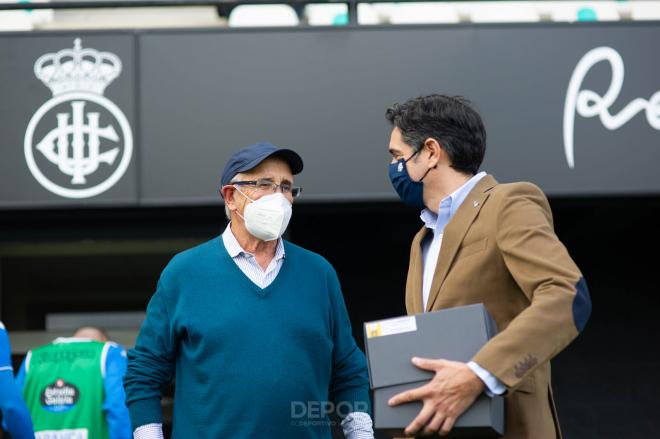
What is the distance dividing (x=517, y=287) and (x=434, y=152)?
1.73 ft

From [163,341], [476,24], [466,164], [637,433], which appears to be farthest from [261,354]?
[637,433]

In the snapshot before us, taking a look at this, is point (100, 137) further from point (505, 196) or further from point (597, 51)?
point (505, 196)

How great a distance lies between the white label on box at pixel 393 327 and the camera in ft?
8.68

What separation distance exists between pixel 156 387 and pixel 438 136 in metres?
1.26

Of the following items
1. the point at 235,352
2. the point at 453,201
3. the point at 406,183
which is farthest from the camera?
the point at 235,352

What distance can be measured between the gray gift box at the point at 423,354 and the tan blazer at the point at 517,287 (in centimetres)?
8

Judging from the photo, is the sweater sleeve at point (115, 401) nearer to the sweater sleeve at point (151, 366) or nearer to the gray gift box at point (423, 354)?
the sweater sleeve at point (151, 366)

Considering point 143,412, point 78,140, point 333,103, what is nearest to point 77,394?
point 78,140

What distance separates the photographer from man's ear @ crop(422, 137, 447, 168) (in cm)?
301

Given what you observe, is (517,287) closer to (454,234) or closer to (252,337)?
(454,234)

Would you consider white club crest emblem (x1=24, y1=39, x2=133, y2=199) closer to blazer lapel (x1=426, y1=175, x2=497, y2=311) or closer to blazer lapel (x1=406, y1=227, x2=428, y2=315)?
blazer lapel (x1=406, y1=227, x2=428, y2=315)

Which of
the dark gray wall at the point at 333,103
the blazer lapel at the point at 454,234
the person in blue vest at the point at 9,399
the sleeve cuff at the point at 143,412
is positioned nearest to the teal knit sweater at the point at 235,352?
the sleeve cuff at the point at 143,412

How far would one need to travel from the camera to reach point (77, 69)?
5.98m

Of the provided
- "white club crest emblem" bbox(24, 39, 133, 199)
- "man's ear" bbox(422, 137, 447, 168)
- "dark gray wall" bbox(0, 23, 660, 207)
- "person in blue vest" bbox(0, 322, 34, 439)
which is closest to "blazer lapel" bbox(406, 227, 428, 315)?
"man's ear" bbox(422, 137, 447, 168)
